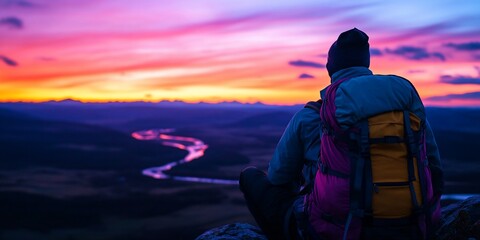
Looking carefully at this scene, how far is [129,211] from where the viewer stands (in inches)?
1977

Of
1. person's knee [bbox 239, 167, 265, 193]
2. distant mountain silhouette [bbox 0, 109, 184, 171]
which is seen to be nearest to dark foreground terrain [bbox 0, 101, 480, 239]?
distant mountain silhouette [bbox 0, 109, 184, 171]

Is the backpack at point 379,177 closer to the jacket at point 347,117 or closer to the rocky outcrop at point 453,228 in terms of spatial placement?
the jacket at point 347,117

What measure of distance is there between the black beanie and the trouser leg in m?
1.53

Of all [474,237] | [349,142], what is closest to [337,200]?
[349,142]

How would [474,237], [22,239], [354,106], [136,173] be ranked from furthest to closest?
1. [136,173]
2. [22,239]
3. [474,237]
4. [354,106]

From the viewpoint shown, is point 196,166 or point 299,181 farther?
point 196,166

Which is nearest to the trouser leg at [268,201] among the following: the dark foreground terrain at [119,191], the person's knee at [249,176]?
the person's knee at [249,176]

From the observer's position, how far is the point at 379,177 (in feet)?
11.6

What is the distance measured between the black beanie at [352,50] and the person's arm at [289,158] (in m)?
0.65

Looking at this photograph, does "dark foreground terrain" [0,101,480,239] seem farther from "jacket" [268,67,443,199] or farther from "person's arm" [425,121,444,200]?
"person's arm" [425,121,444,200]

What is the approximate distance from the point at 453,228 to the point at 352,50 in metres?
3.02

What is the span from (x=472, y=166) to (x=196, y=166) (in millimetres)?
54206

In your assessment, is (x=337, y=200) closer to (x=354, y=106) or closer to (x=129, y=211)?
(x=354, y=106)

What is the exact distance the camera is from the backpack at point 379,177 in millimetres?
3525
